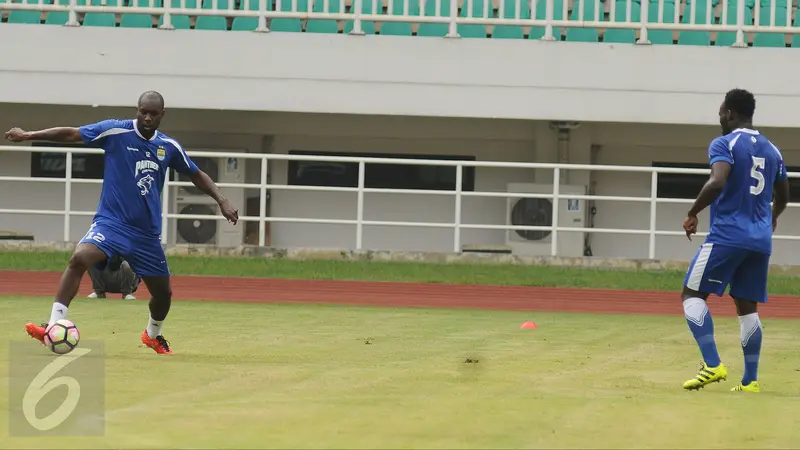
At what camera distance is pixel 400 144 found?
27.6m

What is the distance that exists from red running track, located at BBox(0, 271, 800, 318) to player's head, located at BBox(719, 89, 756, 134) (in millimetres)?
7844

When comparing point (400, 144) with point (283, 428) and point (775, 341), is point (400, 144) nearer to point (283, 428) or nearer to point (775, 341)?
point (775, 341)

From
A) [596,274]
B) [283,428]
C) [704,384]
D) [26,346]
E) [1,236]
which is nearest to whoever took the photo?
[283,428]

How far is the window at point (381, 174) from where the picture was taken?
27547mm

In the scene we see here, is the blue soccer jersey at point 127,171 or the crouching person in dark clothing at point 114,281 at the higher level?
the blue soccer jersey at point 127,171

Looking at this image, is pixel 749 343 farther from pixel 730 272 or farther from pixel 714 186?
pixel 714 186

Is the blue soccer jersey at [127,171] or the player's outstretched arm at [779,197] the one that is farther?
the blue soccer jersey at [127,171]

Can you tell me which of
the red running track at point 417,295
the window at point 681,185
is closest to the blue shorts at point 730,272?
the red running track at point 417,295

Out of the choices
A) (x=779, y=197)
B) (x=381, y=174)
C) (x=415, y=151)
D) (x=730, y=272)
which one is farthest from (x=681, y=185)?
(x=730, y=272)

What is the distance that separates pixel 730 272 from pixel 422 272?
40.7 ft

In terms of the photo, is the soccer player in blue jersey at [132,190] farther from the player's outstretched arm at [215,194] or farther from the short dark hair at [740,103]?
the short dark hair at [740,103]

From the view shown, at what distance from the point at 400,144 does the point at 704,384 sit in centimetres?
1886

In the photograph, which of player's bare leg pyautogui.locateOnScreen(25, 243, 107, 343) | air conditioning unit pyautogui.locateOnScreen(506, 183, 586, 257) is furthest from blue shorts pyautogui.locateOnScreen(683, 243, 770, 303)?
air conditioning unit pyautogui.locateOnScreen(506, 183, 586, 257)

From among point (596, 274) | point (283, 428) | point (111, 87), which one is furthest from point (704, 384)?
point (111, 87)
